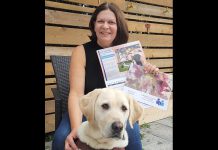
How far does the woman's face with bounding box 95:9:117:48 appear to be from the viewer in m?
1.36

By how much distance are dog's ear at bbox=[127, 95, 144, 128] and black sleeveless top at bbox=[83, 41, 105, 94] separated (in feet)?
0.62

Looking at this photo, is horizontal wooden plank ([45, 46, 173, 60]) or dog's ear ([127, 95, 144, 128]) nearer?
dog's ear ([127, 95, 144, 128])

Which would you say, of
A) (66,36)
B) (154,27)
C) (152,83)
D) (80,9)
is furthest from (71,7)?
(152,83)

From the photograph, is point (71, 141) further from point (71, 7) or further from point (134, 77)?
point (71, 7)

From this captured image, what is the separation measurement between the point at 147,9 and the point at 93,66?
55 centimetres

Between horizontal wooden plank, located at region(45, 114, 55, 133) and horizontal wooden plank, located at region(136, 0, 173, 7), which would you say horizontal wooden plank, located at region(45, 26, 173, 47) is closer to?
horizontal wooden plank, located at region(136, 0, 173, 7)

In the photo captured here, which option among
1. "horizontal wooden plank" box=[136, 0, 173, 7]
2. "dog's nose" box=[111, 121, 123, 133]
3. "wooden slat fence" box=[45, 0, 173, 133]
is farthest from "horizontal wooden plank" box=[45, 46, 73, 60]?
"dog's nose" box=[111, 121, 123, 133]

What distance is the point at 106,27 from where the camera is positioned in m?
1.36
